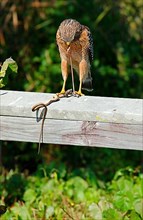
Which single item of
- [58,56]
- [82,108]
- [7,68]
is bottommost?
[82,108]

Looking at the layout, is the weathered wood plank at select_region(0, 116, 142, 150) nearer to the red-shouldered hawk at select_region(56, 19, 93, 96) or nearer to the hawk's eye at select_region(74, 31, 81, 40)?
the red-shouldered hawk at select_region(56, 19, 93, 96)

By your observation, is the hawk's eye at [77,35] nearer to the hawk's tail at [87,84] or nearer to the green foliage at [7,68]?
the hawk's tail at [87,84]

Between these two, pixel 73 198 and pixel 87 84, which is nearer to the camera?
pixel 73 198

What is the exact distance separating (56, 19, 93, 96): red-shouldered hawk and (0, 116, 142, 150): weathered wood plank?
0.81m

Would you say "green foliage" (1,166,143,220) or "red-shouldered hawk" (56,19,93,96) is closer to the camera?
"green foliage" (1,166,143,220)

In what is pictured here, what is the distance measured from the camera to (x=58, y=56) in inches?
275

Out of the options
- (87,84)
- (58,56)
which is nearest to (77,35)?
(87,84)

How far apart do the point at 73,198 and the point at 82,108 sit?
5.89 feet

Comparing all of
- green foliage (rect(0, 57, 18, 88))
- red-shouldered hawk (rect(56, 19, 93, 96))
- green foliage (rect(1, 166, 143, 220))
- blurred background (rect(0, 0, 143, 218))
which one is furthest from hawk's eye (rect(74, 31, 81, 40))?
blurred background (rect(0, 0, 143, 218))

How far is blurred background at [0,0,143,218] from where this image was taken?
6.78 m

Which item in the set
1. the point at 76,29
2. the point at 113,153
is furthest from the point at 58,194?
the point at 113,153

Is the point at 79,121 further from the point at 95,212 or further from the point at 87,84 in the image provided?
the point at 87,84

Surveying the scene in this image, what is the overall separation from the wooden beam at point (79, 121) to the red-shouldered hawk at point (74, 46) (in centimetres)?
80

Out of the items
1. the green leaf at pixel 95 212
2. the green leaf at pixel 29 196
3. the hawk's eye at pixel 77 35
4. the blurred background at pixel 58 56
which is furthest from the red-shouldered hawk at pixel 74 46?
the blurred background at pixel 58 56
